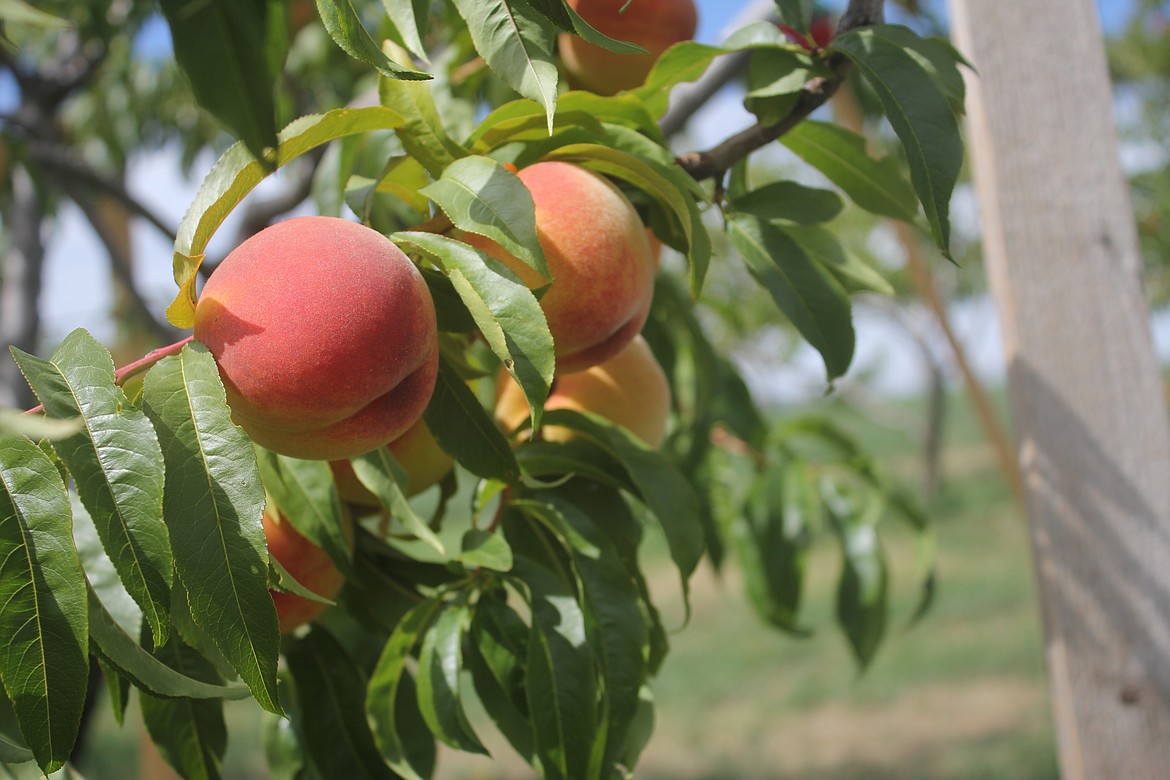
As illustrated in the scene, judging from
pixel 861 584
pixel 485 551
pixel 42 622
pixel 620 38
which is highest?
pixel 620 38

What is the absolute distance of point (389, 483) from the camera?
588 mm

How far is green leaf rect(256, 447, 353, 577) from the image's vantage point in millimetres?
604

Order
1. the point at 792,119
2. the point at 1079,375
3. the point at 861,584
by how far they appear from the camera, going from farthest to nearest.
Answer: the point at 861,584 → the point at 1079,375 → the point at 792,119

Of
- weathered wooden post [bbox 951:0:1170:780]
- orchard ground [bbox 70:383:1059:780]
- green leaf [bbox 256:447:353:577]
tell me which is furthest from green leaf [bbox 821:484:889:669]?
orchard ground [bbox 70:383:1059:780]

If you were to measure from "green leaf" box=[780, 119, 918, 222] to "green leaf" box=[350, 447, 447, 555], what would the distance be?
1.10 ft

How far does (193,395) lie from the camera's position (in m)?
0.44

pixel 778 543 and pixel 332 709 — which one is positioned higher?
pixel 332 709

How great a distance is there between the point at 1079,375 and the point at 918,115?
45 cm

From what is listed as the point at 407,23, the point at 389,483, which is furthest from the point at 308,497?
the point at 407,23

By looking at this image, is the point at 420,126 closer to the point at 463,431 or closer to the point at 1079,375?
the point at 463,431

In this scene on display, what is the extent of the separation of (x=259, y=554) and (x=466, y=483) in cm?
42

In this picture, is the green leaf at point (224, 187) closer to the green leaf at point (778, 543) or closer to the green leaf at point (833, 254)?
the green leaf at point (833, 254)

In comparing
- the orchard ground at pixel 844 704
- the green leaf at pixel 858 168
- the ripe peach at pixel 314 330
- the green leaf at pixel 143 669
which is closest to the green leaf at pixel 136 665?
the green leaf at pixel 143 669

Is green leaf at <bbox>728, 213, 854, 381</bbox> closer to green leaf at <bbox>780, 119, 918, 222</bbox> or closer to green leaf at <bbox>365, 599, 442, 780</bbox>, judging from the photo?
green leaf at <bbox>780, 119, 918, 222</bbox>
